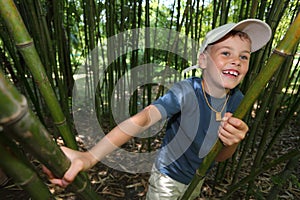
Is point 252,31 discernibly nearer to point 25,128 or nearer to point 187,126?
point 187,126

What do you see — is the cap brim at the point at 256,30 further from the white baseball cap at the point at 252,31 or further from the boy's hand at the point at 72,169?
the boy's hand at the point at 72,169

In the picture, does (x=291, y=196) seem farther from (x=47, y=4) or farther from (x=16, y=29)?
(x=47, y=4)

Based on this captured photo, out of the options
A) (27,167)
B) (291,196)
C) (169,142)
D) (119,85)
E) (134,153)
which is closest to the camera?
(27,167)

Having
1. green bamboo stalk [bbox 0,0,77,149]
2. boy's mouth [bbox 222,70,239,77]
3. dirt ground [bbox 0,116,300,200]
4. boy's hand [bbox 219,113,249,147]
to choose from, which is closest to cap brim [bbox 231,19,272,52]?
boy's mouth [bbox 222,70,239,77]

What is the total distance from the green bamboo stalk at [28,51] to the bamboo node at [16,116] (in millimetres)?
198

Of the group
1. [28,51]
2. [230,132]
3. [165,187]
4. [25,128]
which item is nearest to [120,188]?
[165,187]

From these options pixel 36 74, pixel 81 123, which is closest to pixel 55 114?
pixel 36 74

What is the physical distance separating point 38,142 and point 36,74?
0.21 m

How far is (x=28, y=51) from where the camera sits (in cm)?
46

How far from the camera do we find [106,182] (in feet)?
5.32

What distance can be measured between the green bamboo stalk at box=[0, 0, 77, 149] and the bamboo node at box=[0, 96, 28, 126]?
7.8 inches

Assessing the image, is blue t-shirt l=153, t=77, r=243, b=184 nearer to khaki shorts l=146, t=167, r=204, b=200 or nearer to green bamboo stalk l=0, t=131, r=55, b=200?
khaki shorts l=146, t=167, r=204, b=200

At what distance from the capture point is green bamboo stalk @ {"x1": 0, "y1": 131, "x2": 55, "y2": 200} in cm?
32

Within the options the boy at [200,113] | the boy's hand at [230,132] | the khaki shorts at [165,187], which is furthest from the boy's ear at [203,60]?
the khaki shorts at [165,187]
